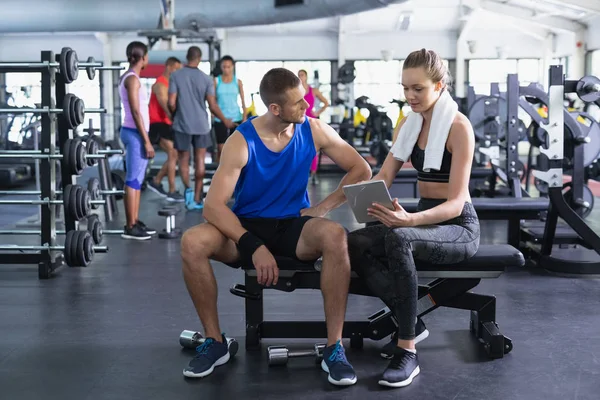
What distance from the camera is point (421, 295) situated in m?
2.43

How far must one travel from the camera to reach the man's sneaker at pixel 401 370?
2145 millimetres

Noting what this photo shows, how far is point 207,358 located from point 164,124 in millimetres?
4280

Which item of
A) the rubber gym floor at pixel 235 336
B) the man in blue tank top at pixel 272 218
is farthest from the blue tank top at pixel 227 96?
the man in blue tank top at pixel 272 218

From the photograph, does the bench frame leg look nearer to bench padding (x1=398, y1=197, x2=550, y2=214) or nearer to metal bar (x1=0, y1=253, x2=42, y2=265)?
bench padding (x1=398, y1=197, x2=550, y2=214)

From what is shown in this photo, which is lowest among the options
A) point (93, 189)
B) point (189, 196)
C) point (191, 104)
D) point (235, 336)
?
point (235, 336)

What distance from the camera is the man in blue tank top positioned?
2.26 metres

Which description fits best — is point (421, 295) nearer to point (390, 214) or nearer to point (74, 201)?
point (390, 214)

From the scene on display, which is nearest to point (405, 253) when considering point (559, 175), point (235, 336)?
point (235, 336)

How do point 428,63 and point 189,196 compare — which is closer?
point 428,63

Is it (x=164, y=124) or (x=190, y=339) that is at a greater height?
(x=164, y=124)

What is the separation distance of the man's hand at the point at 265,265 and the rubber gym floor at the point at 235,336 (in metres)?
0.29

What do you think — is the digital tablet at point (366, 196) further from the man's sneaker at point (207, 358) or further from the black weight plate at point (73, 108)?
the black weight plate at point (73, 108)

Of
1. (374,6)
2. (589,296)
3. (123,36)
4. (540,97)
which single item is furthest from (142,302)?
→ (123,36)

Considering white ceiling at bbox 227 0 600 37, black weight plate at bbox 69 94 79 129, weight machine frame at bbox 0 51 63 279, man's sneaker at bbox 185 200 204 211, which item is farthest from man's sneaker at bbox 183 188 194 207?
white ceiling at bbox 227 0 600 37
